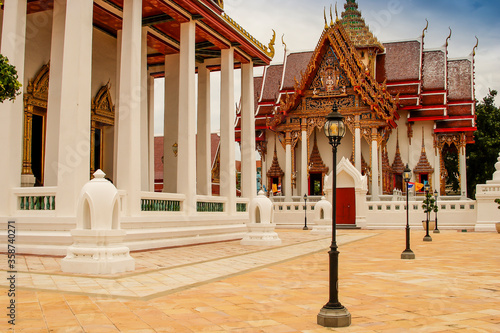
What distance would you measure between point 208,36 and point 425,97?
17584mm

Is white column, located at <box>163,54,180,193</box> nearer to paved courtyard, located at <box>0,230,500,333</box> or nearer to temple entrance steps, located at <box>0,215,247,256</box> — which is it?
temple entrance steps, located at <box>0,215,247,256</box>

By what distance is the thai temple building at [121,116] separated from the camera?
33.2 feet

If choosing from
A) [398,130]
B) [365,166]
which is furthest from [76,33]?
[398,130]

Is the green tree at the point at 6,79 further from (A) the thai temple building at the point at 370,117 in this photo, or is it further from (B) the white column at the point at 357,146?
(B) the white column at the point at 357,146

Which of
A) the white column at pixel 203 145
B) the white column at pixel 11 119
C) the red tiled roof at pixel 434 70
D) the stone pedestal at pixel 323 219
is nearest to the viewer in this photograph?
the white column at pixel 11 119

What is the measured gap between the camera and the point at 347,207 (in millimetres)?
25375

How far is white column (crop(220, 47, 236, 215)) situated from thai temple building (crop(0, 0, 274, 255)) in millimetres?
33

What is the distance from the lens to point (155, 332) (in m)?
4.41

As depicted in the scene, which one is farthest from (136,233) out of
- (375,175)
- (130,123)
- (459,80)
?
(459,80)

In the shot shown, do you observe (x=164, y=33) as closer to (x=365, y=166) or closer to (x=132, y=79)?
(x=132, y=79)

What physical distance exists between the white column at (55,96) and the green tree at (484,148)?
3028 cm

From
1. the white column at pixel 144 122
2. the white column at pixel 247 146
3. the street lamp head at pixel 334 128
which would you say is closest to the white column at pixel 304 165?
the white column at pixel 247 146

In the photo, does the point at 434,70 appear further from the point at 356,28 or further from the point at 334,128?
the point at 334,128

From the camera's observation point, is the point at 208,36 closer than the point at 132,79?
No
